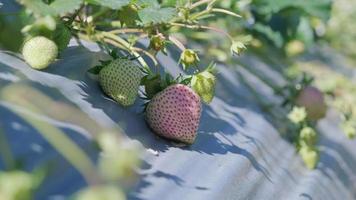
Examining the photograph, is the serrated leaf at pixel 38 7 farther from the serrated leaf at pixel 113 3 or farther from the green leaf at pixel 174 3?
the green leaf at pixel 174 3

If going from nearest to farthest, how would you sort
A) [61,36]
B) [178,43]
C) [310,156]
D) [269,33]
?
[61,36], [178,43], [310,156], [269,33]

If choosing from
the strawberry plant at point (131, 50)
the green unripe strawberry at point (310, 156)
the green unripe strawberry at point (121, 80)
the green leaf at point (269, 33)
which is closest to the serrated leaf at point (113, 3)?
the strawberry plant at point (131, 50)

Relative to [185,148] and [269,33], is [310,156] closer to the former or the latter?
[185,148]

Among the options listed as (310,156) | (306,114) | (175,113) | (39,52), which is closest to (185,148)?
(175,113)

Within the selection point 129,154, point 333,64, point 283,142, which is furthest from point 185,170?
point 333,64

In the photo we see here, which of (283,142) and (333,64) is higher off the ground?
(333,64)

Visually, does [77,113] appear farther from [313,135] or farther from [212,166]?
[313,135]
